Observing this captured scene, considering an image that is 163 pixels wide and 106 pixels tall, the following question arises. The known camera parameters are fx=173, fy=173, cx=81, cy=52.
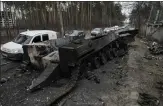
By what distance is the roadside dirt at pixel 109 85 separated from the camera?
17.5 feet

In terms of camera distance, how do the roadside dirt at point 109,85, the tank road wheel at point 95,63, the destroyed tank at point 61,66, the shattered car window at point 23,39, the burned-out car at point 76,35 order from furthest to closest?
the burned-out car at point 76,35
the shattered car window at point 23,39
the tank road wheel at point 95,63
the destroyed tank at point 61,66
the roadside dirt at point 109,85

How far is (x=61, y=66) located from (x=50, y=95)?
1.32 m

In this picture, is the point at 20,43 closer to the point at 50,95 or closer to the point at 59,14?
the point at 50,95

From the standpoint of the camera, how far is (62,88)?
601 centimetres

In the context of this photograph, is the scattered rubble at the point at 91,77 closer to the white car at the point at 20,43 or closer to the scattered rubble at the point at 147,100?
the scattered rubble at the point at 147,100

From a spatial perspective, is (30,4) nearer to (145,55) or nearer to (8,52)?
(8,52)

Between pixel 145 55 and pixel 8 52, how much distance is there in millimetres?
8403

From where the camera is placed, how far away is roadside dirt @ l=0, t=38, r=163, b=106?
5324mm

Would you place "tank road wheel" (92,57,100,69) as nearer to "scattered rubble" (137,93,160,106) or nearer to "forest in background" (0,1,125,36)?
"scattered rubble" (137,93,160,106)

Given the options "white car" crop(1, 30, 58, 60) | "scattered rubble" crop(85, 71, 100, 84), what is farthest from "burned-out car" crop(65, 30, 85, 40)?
"scattered rubble" crop(85, 71, 100, 84)

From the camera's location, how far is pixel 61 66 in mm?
6586

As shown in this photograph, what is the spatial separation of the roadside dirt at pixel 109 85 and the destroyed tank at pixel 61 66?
1.03 ft

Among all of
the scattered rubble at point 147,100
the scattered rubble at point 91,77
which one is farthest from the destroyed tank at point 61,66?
the scattered rubble at point 147,100

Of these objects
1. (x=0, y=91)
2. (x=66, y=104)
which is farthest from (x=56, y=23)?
(x=66, y=104)
